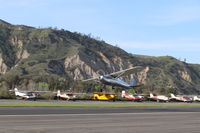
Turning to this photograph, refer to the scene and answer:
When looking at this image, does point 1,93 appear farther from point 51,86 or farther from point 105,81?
point 51,86

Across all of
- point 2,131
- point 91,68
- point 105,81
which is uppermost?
point 91,68

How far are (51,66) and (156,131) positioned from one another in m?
176

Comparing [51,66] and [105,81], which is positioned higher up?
[51,66]

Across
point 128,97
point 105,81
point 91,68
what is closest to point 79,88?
point 91,68

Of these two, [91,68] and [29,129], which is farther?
[91,68]

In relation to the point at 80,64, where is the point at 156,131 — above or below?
below

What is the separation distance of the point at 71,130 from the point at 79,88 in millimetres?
131497

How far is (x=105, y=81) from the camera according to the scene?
68.6 m

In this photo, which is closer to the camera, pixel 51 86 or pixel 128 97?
pixel 128 97

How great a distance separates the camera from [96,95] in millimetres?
79500

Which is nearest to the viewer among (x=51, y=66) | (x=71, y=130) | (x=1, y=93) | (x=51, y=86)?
(x=71, y=130)

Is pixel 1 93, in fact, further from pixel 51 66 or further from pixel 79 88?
pixel 51 66

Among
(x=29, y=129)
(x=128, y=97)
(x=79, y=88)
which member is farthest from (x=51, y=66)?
(x=29, y=129)

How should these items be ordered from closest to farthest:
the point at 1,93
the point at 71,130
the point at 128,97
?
the point at 71,130
the point at 1,93
the point at 128,97
